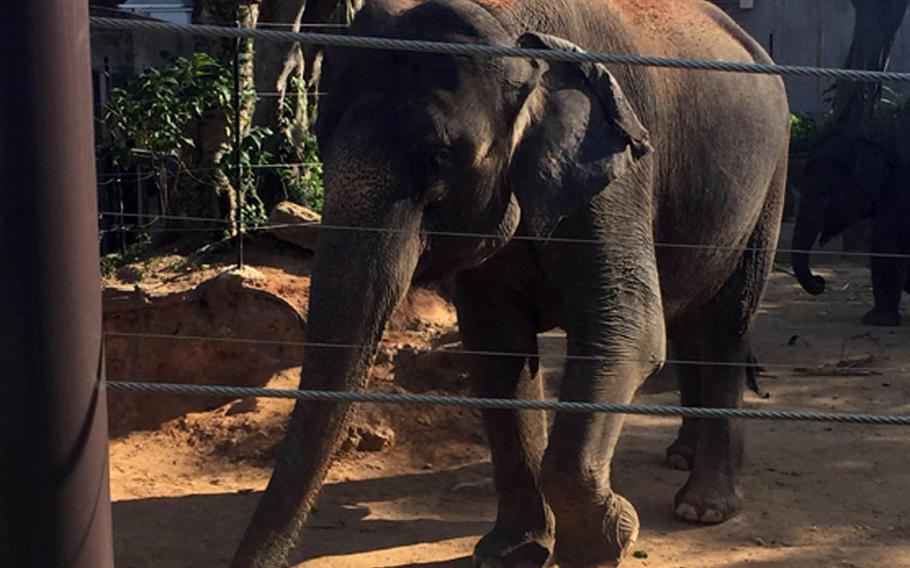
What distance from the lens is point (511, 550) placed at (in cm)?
461

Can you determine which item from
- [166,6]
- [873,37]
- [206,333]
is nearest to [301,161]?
[206,333]

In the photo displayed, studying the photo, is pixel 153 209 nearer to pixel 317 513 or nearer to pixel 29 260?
pixel 317 513

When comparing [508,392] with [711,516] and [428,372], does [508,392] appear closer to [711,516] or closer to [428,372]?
[711,516]

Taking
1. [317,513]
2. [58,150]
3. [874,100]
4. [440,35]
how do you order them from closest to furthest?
[58,150]
[440,35]
[317,513]
[874,100]

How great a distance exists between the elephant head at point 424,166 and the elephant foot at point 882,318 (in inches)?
242

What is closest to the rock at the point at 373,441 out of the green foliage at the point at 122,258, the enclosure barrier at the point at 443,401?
the green foliage at the point at 122,258

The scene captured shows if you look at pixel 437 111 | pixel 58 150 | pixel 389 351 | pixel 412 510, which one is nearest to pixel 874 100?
pixel 389 351

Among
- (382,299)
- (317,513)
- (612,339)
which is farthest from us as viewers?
(317,513)

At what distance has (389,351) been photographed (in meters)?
6.35

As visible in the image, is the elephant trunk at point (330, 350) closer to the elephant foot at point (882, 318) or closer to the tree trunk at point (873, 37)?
the elephant foot at point (882, 318)

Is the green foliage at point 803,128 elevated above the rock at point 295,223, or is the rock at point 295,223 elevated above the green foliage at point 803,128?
the rock at point 295,223

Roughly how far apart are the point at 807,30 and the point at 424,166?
16.2 metres

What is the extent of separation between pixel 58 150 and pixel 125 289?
14.1 feet

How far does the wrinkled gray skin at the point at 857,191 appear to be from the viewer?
1059cm
